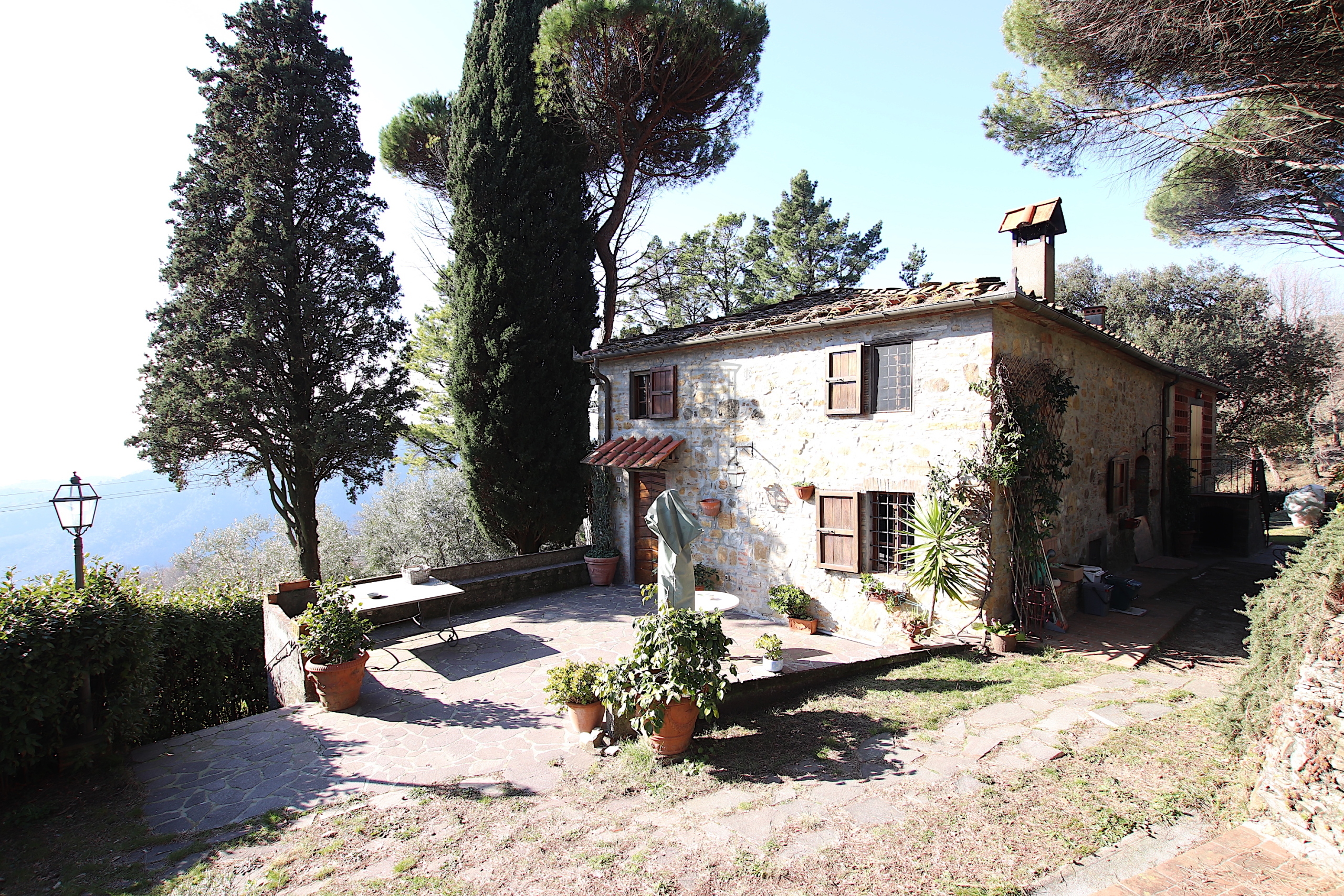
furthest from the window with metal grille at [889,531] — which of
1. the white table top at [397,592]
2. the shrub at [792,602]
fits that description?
the white table top at [397,592]

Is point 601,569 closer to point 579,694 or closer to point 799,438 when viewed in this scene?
point 799,438

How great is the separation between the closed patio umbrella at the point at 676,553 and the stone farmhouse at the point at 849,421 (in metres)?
2.78

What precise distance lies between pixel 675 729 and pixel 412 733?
9.84 feet

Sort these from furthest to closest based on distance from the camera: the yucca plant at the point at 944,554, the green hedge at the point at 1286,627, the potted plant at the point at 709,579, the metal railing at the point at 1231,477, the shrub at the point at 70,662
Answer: the metal railing at the point at 1231,477 → the potted plant at the point at 709,579 → the yucca plant at the point at 944,554 → the shrub at the point at 70,662 → the green hedge at the point at 1286,627

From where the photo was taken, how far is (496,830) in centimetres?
432

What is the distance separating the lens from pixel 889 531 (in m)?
8.53

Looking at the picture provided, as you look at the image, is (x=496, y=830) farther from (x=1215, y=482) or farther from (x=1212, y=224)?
(x=1215, y=482)

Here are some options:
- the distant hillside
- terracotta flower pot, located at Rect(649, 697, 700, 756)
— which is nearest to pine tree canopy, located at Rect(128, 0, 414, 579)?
terracotta flower pot, located at Rect(649, 697, 700, 756)

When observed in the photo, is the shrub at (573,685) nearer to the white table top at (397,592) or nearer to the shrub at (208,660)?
the white table top at (397,592)

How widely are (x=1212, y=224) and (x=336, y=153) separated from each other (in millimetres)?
20600

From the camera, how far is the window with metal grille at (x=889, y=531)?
836 centimetres

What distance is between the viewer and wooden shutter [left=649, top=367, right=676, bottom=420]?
36.9ft

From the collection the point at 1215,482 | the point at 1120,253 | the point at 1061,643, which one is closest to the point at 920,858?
the point at 1061,643

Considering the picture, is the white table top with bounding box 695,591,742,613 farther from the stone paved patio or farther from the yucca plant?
the yucca plant
